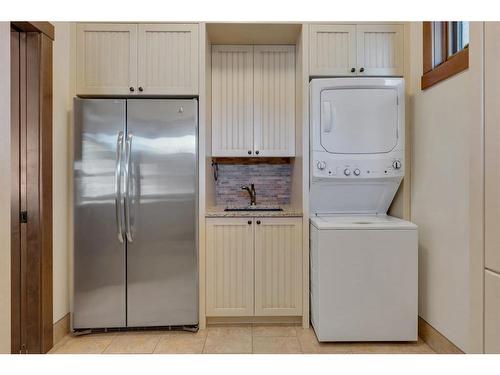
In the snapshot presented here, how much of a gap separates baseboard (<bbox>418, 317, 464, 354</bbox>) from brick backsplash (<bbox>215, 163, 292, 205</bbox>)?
1417 mm

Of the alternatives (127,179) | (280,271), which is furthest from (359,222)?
(127,179)

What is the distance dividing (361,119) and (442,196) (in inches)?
29.4

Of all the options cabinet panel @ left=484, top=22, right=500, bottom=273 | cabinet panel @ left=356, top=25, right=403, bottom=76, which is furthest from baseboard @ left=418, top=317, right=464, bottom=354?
cabinet panel @ left=356, top=25, right=403, bottom=76

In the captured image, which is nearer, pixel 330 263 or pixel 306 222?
pixel 330 263

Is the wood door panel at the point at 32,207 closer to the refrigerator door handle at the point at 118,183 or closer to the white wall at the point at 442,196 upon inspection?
the refrigerator door handle at the point at 118,183

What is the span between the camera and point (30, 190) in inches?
82.7

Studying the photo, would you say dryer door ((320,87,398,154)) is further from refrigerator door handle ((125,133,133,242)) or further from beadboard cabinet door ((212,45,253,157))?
refrigerator door handle ((125,133,133,242))

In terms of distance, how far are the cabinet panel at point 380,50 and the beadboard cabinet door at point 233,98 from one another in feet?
3.01

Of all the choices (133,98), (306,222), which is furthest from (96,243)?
(306,222)

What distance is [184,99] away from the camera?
2.53 meters

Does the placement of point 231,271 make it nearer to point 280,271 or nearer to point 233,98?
point 280,271
